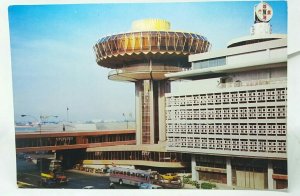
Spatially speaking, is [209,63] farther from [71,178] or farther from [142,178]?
[71,178]

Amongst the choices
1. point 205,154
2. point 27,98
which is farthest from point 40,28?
point 205,154

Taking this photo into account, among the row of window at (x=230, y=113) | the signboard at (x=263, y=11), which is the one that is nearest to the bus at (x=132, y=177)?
the row of window at (x=230, y=113)

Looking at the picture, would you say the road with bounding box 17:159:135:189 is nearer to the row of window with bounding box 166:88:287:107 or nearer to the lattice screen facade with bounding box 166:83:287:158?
the lattice screen facade with bounding box 166:83:287:158

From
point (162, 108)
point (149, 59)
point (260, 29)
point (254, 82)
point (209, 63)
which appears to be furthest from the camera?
point (162, 108)

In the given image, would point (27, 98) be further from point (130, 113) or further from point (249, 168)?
point (249, 168)

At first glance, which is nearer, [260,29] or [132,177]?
[260,29]

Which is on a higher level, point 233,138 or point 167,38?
point 167,38

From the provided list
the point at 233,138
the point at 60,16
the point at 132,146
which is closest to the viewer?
the point at 60,16

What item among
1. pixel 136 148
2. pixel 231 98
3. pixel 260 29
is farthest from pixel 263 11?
pixel 136 148
